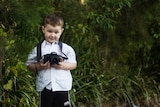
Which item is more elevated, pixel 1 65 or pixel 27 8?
pixel 27 8

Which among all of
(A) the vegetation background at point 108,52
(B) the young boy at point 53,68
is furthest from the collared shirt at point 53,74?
(A) the vegetation background at point 108,52

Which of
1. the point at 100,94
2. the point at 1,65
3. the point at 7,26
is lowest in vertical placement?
the point at 100,94

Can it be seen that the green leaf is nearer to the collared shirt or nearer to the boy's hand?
the collared shirt

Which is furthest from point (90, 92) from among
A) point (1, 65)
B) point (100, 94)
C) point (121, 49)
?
point (1, 65)

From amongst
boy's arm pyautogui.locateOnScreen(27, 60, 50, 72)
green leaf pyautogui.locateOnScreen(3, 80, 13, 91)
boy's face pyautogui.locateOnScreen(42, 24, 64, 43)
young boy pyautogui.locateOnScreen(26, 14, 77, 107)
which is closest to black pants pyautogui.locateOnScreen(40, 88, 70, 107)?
young boy pyautogui.locateOnScreen(26, 14, 77, 107)

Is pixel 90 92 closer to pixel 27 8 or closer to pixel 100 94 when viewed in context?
pixel 100 94

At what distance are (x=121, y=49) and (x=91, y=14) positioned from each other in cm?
96

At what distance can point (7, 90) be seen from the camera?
5.64 m

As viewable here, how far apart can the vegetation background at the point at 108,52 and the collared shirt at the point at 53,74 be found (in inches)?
40.1

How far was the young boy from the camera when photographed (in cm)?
461

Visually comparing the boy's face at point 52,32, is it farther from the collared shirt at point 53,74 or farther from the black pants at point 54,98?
the black pants at point 54,98

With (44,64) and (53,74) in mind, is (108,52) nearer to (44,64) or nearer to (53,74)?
(53,74)

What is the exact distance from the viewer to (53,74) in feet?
15.3

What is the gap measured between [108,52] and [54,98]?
9.49ft
